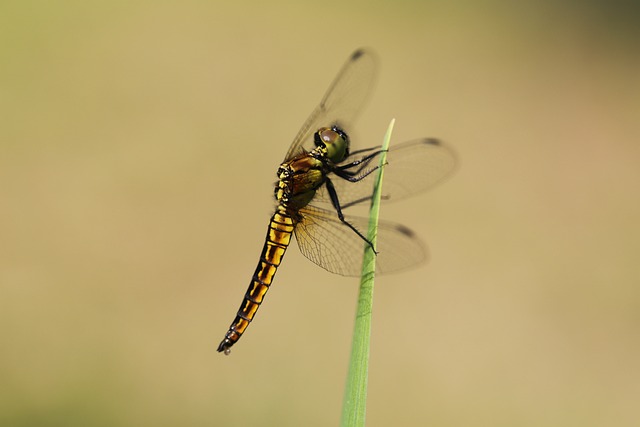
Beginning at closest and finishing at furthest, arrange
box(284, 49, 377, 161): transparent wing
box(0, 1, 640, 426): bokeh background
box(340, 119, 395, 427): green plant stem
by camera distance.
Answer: box(340, 119, 395, 427): green plant stem, box(284, 49, 377, 161): transparent wing, box(0, 1, 640, 426): bokeh background

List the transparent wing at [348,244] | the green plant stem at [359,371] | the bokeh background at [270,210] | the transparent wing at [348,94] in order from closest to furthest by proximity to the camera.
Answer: the green plant stem at [359,371], the transparent wing at [348,244], the transparent wing at [348,94], the bokeh background at [270,210]

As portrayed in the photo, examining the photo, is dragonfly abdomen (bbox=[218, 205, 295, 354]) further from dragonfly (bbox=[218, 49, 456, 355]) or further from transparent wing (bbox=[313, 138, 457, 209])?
transparent wing (bbox=[313, 138, 457, 209])

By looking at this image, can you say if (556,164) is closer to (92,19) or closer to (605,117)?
(605,117)

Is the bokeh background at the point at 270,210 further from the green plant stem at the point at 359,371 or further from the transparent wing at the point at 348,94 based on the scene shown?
the green plant stem at the point at 359,371

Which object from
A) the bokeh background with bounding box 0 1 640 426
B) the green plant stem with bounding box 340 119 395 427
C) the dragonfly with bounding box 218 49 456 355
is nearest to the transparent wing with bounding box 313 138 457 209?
the dragonfly with bounding box 218 49 456 355

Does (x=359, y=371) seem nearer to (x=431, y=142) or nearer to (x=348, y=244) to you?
(x=348, y=244)

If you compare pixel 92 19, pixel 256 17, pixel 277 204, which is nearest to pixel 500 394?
pixel 277 204

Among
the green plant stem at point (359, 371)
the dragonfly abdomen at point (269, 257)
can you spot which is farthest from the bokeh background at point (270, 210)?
the green plant stem at point (359, 371)

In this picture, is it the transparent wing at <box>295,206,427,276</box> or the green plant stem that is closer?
the green plant stem
